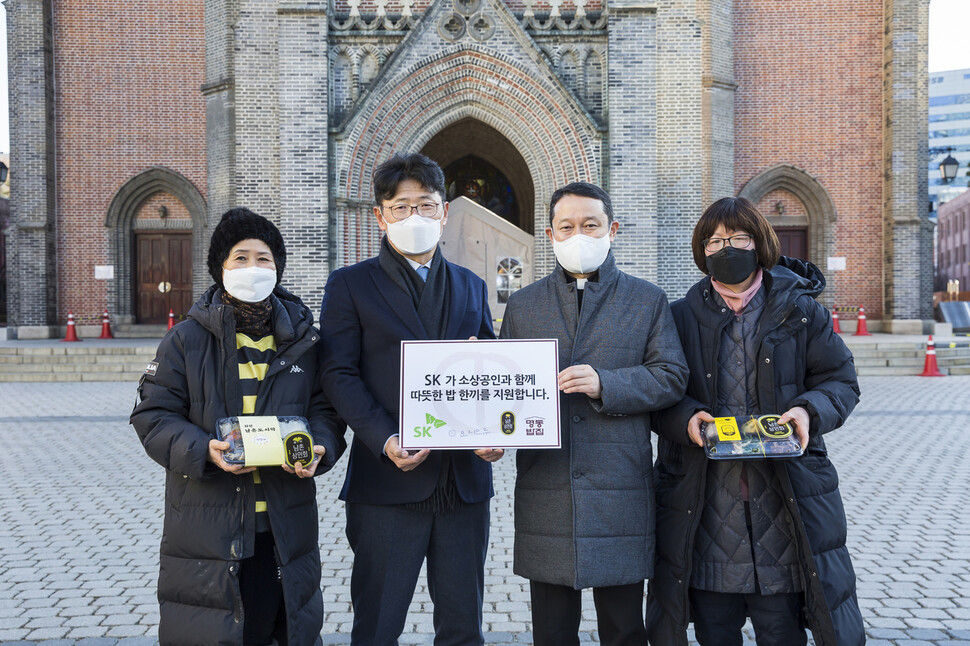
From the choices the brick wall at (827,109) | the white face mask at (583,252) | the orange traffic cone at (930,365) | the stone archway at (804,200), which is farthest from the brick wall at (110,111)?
the white face mask at (583,252)

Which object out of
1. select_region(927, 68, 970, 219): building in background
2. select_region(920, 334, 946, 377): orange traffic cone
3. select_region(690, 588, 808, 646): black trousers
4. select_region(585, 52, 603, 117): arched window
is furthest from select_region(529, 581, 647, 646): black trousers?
select_region(927, 68, 970, 219): building in background

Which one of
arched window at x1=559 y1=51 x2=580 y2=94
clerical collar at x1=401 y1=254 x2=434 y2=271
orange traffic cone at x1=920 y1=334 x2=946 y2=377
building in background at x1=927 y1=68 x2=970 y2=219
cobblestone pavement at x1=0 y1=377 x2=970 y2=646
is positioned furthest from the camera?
building in background at x1=927 y1=68 x2=970 y2=219

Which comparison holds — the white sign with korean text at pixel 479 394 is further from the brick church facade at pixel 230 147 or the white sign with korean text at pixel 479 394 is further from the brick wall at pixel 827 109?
the brick wall at pixel 827 109

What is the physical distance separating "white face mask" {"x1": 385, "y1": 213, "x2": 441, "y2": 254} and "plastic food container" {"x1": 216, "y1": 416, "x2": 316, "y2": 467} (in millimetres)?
850

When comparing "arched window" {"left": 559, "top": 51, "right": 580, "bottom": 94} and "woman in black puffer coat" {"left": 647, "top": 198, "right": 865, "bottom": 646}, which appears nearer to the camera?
"woman in black puffer coat" {"left": 647, "top": 198, "right": 865, "bottom": 646}

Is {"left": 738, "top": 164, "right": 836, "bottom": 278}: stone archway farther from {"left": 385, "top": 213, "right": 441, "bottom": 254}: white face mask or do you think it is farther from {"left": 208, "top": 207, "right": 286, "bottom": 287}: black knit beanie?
{"left": 208, "top": 207, "right": 286, "bottom": 287}: black knit beanie

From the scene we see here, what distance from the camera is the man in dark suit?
111 inches

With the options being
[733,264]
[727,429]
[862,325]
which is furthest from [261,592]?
[862,325]

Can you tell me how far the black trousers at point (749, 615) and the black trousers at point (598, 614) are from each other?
0.82 feet

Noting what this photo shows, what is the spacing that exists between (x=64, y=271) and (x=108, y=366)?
686cm

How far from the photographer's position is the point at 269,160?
14555 millimetres

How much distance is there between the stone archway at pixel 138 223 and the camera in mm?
19219

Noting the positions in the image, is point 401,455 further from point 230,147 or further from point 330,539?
point 230,147

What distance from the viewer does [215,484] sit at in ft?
8.70
